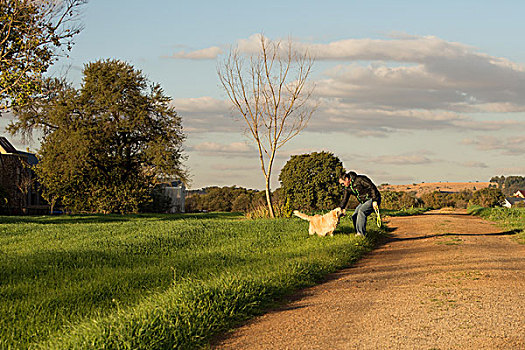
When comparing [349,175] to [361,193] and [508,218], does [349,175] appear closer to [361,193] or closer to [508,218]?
[361,193]

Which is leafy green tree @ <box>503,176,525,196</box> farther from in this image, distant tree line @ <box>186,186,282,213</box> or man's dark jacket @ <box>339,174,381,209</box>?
man's dark jacket @ <box>339,174,381,209</box>

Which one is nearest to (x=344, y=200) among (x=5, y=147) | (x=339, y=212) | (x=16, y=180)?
(x=339, y=212)

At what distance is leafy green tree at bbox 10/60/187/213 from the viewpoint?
30625 mm

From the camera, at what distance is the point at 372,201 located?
504 inches

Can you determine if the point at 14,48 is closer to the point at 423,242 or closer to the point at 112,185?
the point at 423,242

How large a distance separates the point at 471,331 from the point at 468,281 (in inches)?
107

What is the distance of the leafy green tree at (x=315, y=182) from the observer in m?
25.9

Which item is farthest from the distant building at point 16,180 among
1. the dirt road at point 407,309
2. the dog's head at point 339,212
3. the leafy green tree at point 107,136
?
the dirt road at point 407,309

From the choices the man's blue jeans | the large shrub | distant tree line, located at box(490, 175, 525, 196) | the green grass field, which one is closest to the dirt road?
the green grass field

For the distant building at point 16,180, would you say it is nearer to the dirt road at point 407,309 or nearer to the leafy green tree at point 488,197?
the dirt road at point 407,309

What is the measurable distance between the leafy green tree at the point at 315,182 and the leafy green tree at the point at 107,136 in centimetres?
805

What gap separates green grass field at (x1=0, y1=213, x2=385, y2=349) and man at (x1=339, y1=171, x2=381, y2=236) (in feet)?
1.31

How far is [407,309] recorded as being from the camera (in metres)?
6.14

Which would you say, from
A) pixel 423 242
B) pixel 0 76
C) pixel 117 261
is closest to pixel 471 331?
pixel 117 261
